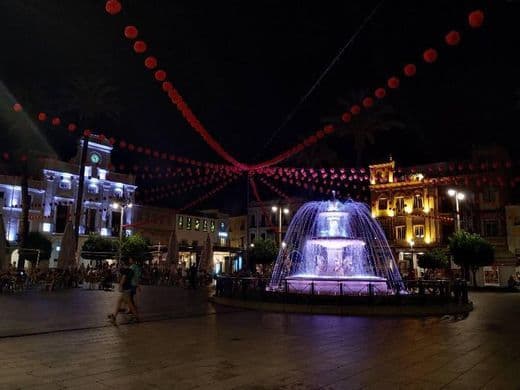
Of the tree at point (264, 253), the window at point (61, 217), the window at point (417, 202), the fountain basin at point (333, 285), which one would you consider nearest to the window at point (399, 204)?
the window at point (417, 202)

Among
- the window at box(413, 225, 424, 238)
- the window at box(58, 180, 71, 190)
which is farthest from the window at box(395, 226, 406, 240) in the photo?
the window at box(58, 180, 71, 190)

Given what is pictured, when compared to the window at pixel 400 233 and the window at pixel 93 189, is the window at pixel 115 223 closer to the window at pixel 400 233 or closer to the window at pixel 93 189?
the window at pixel 93 189

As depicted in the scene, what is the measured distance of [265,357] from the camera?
344 inches

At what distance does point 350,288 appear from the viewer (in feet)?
65.7

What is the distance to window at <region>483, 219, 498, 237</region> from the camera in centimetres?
5116

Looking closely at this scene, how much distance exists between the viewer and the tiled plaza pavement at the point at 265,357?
22.9 feet

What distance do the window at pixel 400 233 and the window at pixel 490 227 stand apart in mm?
9286

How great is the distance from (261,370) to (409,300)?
10969 millimetres

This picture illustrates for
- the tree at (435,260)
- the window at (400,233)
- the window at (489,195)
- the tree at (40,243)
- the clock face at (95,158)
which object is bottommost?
the tree at (435,260)

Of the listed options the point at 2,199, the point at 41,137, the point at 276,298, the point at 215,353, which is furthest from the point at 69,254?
the point at 41,137

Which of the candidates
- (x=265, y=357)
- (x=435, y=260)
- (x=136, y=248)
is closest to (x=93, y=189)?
(x=136, y=248)

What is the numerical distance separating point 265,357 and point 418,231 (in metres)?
52.1

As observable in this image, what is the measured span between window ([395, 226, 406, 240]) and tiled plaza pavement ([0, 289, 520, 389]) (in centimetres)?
4562

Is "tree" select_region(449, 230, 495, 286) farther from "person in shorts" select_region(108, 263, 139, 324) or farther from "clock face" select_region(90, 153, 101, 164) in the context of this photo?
"clock face" select_region(90, 153, 101, 164)
